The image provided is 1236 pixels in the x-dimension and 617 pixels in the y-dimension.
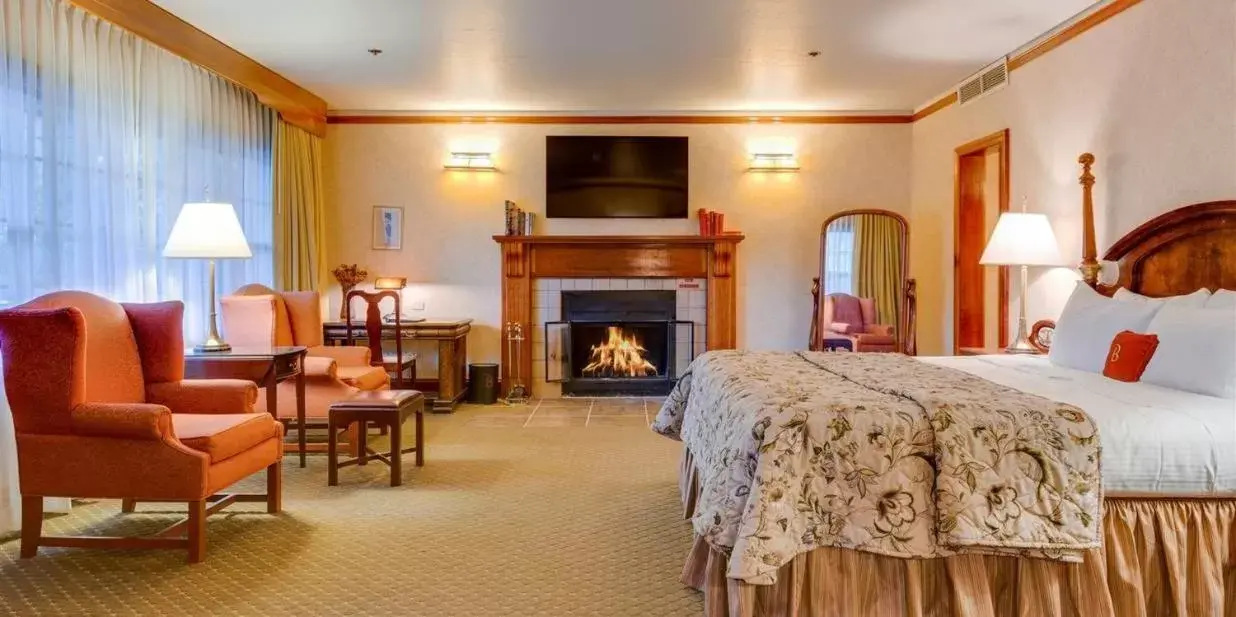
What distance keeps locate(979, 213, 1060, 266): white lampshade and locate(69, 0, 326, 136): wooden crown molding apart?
489cm

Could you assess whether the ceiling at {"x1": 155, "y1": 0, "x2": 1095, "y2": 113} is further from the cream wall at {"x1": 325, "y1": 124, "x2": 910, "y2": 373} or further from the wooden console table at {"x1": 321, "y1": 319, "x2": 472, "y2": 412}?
the wooden console table at {"x1": 321, "y1": 319, "x2": 472, "y2": 412}

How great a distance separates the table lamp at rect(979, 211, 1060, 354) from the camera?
416 centimetres

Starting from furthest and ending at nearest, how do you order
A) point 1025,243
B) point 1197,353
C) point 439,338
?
1. point 439,338
2. point 1025,243
3. point 1197,353

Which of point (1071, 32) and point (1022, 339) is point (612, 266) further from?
point (1071, 32)

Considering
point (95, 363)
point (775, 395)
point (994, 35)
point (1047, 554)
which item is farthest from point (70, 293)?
point (994, 35)

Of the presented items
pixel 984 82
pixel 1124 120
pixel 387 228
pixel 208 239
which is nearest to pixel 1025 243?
pixel 1124 120

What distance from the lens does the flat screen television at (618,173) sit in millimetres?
6621

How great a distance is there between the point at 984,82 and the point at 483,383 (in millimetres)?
4544

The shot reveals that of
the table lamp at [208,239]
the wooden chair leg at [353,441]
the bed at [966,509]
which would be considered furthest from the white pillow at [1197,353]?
the table lamp at [208,239]

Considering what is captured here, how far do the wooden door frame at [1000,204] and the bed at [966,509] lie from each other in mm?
2908

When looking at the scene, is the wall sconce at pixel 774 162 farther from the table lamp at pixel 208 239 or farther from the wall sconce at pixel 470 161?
the table lamp at pixel 208 239

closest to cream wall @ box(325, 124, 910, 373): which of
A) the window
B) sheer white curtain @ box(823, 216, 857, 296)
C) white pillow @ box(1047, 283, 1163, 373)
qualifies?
sheer white curtain @ box(823, 216, 857, 296)

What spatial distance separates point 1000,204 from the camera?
5086 mm

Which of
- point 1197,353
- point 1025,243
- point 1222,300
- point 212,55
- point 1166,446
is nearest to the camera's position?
point 1166,446
